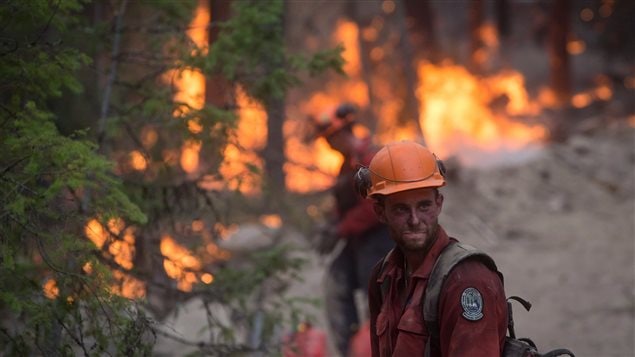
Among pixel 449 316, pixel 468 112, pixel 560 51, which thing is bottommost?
pixel 449 316

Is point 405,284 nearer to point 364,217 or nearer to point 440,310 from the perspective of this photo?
point 440,310

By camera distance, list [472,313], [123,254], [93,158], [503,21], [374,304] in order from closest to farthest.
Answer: [472,313], [374,304], [93,158], [123,254], [503,21]

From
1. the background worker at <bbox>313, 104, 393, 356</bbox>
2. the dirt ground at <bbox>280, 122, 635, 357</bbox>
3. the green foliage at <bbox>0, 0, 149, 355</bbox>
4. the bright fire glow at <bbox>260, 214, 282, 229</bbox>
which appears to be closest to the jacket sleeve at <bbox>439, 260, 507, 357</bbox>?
the green foliage at <bbox>0, 0, 149, 355</bbox>

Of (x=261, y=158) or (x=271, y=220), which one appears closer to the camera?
(x=261, y=158)

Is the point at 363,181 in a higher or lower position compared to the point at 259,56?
lower

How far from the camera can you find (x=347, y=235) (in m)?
7.37

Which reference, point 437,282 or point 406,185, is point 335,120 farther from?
point 437,282

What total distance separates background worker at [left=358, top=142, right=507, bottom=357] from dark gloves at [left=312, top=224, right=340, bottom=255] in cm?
348

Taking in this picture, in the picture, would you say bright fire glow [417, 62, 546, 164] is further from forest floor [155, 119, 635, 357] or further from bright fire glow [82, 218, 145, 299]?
bright fire glow [82, 218, 145, 299]

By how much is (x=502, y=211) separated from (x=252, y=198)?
15.2 feet

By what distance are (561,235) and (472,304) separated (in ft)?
38.2

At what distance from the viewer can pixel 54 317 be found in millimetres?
4461

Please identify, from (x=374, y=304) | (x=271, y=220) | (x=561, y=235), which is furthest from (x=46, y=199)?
(x=561, y=235)

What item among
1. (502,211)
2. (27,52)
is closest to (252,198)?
(502,211)
